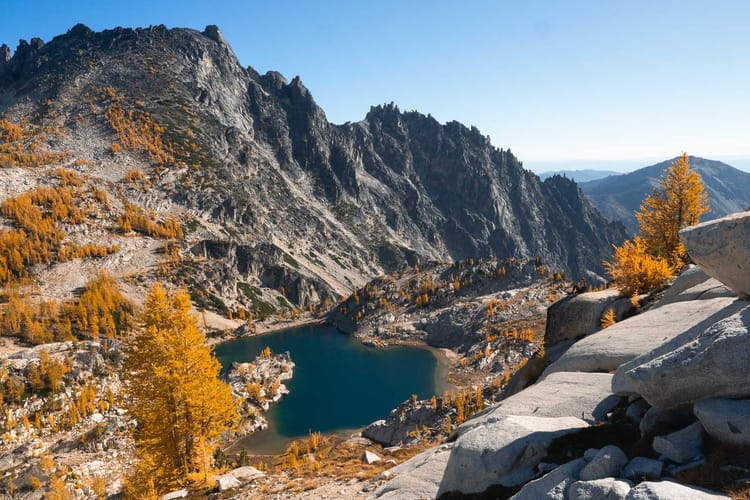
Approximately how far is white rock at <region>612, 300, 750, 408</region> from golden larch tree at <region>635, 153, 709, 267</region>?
112ft

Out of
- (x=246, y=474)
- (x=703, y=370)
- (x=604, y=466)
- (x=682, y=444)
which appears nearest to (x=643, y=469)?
(x=604, y=466)

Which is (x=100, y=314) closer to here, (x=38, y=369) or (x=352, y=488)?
(x=38, y=369)

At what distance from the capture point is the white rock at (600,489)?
8969mm

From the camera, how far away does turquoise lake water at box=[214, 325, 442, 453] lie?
101500 mm

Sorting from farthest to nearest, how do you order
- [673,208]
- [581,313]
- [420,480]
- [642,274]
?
[673,208]
[581,313]
[642,274]
[420,480]

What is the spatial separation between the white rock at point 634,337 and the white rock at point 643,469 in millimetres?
9812

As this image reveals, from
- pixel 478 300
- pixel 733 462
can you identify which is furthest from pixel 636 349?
pixel 478 300

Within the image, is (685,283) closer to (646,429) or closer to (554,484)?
(646,429)

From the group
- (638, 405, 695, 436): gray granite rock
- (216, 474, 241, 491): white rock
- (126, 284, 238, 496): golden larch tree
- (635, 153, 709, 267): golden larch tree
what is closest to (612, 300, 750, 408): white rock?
(638, 405, 695, 436): gray granite rock

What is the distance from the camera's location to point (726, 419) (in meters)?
9.87

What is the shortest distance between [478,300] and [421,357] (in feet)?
134

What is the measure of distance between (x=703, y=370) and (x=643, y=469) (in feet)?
11.3

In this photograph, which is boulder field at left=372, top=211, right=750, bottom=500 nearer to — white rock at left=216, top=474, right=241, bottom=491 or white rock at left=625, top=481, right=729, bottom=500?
white rock at left=625, top=481, right=729, bottom=500

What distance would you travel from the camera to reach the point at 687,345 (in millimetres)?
11914
